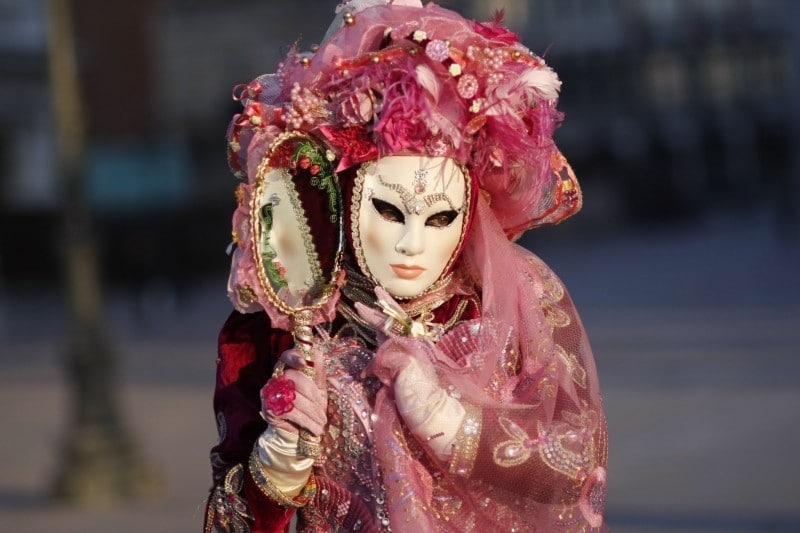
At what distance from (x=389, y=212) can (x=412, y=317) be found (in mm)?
244

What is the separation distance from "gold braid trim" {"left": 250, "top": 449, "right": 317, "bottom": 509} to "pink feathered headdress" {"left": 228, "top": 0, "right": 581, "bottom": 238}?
64 centimetres

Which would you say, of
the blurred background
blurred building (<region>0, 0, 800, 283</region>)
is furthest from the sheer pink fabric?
blurred building (<region>0, 0, 800, 283</region>)

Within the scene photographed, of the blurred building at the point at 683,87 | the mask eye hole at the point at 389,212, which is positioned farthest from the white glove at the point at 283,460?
the blurred building at the point at 683,87

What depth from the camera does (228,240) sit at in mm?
22766

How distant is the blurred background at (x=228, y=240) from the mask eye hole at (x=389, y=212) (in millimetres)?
517

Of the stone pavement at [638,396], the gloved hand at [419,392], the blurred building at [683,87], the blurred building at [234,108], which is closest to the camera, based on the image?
the gloved hand at [419,392]

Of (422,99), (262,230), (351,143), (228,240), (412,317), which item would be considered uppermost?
(422,99)

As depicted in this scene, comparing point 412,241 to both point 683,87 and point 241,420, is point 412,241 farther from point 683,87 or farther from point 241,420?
point 683,87

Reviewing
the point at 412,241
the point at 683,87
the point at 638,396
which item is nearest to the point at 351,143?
the point at 412,241

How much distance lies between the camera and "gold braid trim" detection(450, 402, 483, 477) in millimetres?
2900

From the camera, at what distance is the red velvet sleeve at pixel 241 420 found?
10.2ft

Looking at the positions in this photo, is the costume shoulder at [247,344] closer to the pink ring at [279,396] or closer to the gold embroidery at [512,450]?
the pink ring at [279,396]

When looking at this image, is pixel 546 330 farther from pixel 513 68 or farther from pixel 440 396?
pixel 513 68

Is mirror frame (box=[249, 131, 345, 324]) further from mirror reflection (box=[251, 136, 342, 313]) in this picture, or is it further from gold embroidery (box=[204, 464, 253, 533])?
gold embroidery (box=[204, 464, 253, 533])
